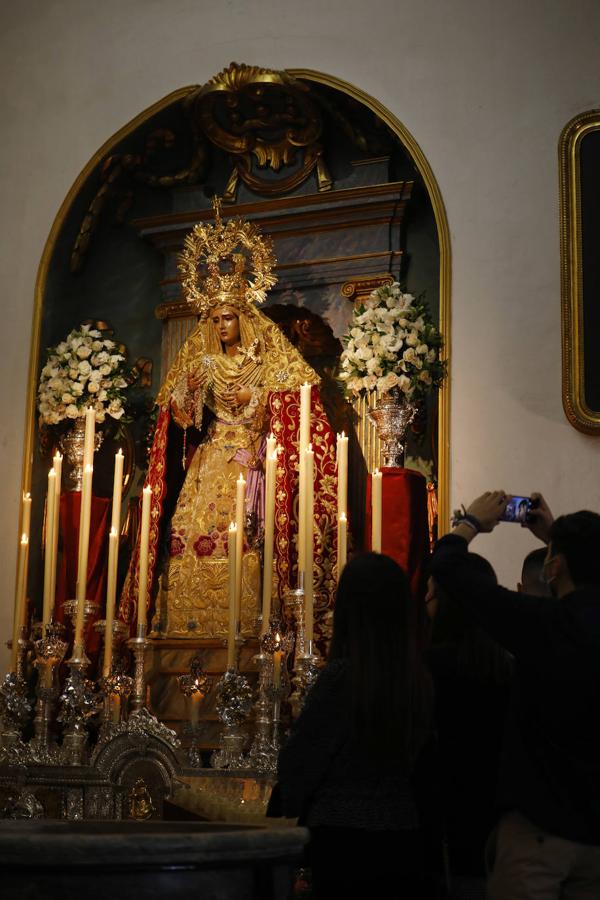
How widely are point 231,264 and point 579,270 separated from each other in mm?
1622

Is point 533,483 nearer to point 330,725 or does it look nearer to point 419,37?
point 419,37

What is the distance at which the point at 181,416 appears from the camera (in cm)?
580

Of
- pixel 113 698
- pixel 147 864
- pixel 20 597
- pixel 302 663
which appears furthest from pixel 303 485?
pixel 147 864

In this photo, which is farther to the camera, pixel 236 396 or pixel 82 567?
pixel 236 396

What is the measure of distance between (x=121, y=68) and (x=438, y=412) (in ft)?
8.15

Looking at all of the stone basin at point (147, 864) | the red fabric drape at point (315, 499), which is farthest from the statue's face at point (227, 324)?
the stone basin at point (147, 864)

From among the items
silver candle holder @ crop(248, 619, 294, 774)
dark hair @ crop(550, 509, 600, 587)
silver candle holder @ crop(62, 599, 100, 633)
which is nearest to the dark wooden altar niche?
silver candle holder @ crop(62, 599, 100, 633)

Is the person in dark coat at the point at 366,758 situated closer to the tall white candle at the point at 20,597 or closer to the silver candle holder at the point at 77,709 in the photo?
the silver candle holder at the point at 77,709

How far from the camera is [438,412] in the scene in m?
5.68

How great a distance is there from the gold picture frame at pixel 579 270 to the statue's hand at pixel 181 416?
1.71 metres

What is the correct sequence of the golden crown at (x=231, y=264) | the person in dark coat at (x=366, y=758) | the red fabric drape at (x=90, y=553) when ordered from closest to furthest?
the person in dark coat at (x=366, y=758), the golden crown at (x=231, y=264), the red fabric drape at (x=90, y=553)

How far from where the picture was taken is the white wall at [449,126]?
5285mm

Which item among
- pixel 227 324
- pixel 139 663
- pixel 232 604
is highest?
pixel 227 324

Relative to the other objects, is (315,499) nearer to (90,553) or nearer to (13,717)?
(90,553)
